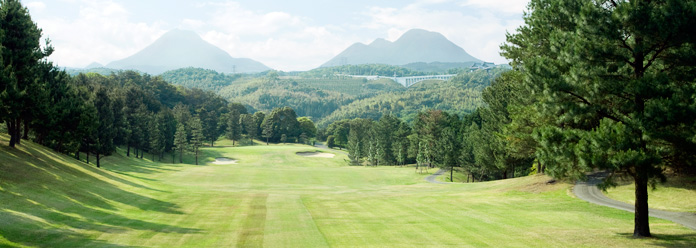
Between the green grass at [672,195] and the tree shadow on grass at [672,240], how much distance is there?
23.0 feet

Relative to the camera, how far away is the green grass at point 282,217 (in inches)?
660

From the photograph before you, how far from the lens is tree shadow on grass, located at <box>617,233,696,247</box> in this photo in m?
15.1

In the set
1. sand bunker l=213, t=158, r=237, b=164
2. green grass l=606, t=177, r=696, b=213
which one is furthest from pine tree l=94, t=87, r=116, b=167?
green grass l=606, t=177, r=696, b=213

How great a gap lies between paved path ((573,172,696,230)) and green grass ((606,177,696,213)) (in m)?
0.86

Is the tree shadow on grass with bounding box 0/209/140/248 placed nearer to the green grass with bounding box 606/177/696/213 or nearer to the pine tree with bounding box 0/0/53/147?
the pine tree with bounding box 0/0/53/147

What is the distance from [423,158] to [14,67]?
57.5 m

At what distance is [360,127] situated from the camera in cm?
11762

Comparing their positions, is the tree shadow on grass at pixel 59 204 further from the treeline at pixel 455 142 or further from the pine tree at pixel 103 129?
the treeline at pixel 455 142

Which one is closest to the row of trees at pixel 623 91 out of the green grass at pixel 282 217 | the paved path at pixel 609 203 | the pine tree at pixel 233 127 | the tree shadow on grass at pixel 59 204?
the green grass at pixel 282 217

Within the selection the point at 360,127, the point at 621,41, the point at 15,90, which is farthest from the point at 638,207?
the point at 360,127

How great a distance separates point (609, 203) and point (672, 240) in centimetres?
1128

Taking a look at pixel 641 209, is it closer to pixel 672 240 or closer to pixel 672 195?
pixel 672 240

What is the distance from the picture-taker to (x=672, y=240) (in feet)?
51.5

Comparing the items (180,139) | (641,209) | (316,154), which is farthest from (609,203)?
(316,154)
